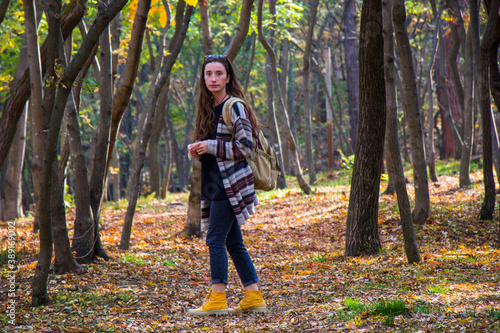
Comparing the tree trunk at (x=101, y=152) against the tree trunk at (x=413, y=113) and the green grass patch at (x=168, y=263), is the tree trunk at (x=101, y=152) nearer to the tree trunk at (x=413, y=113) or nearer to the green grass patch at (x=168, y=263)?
the green grass patch at (x=168, y=263)

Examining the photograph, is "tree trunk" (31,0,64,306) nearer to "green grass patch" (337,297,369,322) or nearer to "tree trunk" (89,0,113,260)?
"tree trunk" (89,0,113,260)

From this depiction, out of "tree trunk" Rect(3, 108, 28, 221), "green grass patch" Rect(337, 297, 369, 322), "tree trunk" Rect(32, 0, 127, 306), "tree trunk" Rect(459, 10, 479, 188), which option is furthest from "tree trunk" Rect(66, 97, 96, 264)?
"tree trunk" Rect(459, 10, 479, 188)

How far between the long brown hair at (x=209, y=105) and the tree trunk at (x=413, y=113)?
3669mm

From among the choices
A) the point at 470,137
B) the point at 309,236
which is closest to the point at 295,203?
the point at 309,236

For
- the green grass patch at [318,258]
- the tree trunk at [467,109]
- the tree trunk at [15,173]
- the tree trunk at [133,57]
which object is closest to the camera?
the tree trunk at [133,57]

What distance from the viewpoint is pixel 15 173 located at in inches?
471

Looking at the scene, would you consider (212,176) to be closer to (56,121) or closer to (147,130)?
(56,121)

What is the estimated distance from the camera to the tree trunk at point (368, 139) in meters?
6.11

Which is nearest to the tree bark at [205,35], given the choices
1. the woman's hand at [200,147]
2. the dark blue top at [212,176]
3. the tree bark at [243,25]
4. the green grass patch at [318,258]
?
the tree bark at [243,25]

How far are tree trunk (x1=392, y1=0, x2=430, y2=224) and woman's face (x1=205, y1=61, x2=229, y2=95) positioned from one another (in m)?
3.76

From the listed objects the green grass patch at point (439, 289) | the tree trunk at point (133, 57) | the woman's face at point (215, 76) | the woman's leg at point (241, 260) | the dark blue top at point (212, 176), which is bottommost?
the green grass patch at point (439, 289)

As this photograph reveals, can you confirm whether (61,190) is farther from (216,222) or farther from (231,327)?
(231,327)

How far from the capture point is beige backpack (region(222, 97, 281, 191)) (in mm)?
4035

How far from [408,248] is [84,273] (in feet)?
12.7
